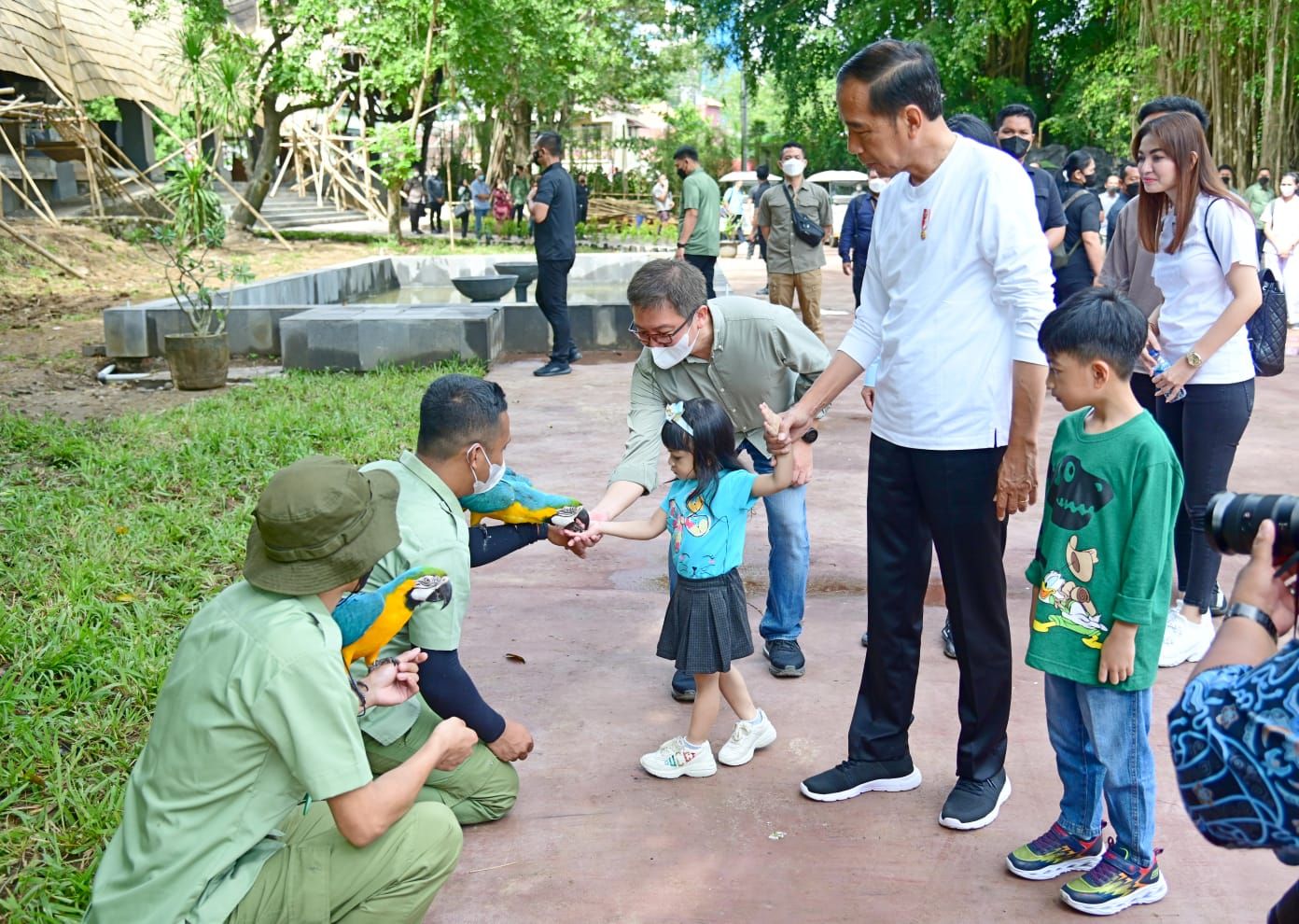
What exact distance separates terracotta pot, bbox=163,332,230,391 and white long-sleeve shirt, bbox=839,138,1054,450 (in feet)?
24.2

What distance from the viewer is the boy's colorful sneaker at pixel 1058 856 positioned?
2.90 metres

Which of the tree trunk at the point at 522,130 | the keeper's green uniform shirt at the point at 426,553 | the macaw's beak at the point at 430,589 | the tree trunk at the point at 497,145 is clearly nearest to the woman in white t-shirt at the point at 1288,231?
the keeper's green uniform shirt at the point at 426,553

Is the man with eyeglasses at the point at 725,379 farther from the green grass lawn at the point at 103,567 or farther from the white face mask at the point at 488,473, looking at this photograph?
the green grass lawn at the point at 103,567

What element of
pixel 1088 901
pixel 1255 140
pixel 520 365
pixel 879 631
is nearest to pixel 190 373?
pixel 520 365

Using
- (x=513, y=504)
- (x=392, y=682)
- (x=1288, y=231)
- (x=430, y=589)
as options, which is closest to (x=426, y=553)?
(x=430, y=589)

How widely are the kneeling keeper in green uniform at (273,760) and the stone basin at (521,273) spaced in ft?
37.0

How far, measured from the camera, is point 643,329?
364 cm

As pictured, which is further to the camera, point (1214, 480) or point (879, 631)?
point (1214, 480)

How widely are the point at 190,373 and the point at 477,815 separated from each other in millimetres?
6998

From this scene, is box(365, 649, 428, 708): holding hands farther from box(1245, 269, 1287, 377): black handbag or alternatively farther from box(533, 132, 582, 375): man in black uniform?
box(533, 132, 582, 375): man in black uniform

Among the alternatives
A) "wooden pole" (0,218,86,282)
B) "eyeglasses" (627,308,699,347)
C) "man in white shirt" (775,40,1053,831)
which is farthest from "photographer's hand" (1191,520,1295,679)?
"wooden pole" (0,218,86,282)

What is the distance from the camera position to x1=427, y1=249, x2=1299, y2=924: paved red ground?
2865mm

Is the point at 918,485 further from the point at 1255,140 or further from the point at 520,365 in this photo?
the point at 1255,140

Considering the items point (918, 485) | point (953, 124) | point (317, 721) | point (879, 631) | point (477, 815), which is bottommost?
point (477, 815)
